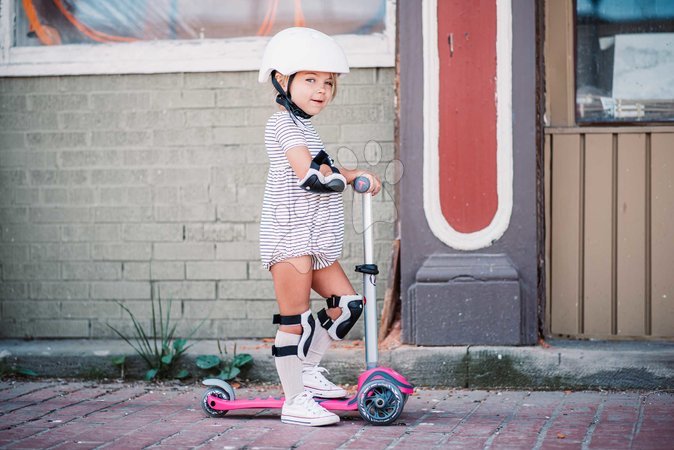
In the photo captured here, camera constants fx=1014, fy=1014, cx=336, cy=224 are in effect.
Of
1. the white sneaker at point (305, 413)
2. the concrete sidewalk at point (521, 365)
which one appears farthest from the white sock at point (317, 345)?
the concrete sidewalk at point (521, 365)

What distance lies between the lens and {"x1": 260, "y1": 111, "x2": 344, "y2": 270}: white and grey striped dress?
14.6 feet

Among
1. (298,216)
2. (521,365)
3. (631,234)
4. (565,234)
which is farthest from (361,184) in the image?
(631,234)

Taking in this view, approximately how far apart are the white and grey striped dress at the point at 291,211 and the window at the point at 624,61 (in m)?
2.06

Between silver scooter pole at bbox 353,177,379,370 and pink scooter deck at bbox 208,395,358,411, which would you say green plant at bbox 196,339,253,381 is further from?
silver scooter pole at bbox 353,177,379,370

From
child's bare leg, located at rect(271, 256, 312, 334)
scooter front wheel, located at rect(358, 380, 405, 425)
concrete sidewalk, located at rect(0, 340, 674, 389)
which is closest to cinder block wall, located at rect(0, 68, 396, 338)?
concrete sidewalk, located at rect(0, 340, 674, 389)

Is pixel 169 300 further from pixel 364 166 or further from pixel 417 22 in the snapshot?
pixel 417 22

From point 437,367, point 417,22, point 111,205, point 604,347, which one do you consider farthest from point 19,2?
point 604,347

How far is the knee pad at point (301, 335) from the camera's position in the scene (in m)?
4.48

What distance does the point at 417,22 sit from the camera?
554 cm

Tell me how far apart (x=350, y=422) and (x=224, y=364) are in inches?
50.9

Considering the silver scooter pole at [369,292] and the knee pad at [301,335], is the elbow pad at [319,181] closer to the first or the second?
the silver scooter pole at [369,292]

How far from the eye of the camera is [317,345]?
4668 mm

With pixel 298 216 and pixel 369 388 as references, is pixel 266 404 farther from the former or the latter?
pixel 298 216

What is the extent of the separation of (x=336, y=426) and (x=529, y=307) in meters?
1.48
